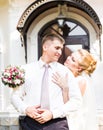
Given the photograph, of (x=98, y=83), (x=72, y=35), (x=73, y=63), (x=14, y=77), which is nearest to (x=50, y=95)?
(x=14, y=77)

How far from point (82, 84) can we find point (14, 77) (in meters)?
0.94

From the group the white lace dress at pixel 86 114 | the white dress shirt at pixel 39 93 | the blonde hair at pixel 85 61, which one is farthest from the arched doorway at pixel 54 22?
the white dress shirt at pixel 39 93

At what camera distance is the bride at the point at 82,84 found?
3376 millimetres

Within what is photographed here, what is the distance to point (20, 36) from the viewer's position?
7.82 meters

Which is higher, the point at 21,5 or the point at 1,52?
the point at 21,5

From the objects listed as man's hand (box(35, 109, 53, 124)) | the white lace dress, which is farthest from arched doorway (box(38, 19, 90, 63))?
man's hand (box(35, 109, 53, 124))

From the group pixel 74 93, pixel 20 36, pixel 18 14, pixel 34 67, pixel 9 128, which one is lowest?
pixel 9 128

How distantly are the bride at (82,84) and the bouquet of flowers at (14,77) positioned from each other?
1.05ft

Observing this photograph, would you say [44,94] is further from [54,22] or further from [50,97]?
[54,22]

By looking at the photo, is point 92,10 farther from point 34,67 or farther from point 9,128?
point 34,67

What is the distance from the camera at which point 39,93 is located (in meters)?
3.35

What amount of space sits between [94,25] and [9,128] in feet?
9.22

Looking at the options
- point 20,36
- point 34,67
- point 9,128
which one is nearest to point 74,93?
point 34,67

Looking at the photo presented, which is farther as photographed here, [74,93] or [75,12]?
[75,12]
